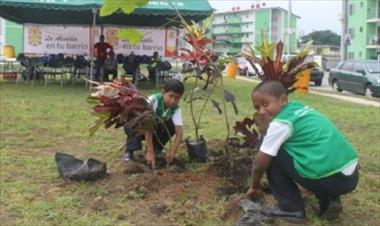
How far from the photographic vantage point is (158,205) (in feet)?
13.9

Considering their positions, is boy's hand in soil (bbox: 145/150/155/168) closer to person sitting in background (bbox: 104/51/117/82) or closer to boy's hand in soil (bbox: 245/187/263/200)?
boy's hand in soil (bbox: 245/187/263/200)

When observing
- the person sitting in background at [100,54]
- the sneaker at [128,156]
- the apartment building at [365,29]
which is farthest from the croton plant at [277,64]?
the apartment building at [365,29]

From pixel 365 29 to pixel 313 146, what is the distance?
56584 mm

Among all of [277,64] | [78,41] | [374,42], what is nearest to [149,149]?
[277,64]

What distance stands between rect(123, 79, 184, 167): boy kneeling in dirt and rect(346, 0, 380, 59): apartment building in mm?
51185

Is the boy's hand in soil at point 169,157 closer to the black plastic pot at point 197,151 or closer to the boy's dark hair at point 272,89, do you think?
the black plastic pot at point 197,151

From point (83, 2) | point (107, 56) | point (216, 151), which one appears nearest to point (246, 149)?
point (216, 151)

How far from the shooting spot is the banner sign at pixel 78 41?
58.0 ft

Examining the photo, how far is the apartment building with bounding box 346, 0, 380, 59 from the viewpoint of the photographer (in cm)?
5572

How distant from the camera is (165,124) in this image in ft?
17.2

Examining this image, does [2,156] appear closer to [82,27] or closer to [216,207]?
[216,207]

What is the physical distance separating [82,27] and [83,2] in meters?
3.75

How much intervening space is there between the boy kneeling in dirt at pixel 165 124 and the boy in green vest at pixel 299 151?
135 cm

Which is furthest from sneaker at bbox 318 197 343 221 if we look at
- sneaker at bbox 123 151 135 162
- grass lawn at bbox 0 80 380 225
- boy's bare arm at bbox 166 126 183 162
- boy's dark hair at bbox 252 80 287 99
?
sneaker at bbox 123 151 135 162
